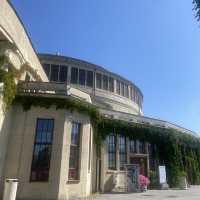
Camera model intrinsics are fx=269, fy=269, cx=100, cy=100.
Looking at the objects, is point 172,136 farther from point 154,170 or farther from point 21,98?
point 21,98

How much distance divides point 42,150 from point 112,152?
30.0 ft

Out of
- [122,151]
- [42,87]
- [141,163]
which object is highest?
[42,87]

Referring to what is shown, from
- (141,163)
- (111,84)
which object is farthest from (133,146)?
(111,84)

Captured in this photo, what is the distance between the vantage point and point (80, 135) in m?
17.5

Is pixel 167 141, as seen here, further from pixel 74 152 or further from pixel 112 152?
pixel 74 152

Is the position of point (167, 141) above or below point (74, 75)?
below

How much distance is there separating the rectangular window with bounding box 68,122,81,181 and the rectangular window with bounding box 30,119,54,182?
4.89 ft

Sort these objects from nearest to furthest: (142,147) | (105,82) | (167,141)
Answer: (142,147) → (167,141) → (105,82)

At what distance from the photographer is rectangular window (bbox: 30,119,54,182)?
49.6 ft

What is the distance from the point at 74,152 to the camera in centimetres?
1681

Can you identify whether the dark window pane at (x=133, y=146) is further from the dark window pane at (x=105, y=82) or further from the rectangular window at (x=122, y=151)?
the dark window pane at (x=105, y=82)

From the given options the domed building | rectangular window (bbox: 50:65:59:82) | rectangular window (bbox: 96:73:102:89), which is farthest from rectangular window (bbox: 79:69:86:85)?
the domed building

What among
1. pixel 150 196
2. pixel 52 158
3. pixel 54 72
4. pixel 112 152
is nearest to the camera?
pixel 52 158

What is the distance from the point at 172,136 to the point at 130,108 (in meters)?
11.7
